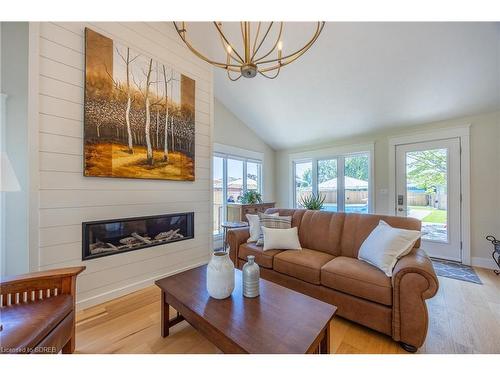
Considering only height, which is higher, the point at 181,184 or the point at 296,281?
the point at 181,184

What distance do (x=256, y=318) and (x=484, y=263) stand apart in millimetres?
3774

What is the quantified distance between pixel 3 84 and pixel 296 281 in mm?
3267

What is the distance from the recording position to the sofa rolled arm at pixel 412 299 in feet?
4.45

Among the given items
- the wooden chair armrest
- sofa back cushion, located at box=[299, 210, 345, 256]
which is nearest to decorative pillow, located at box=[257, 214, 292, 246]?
sofa back cushion, located at box=[299, 210, 345, 256]

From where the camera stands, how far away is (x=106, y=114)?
2.06 m

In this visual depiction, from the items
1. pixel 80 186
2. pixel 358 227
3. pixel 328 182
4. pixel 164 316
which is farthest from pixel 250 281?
pixel 328 182

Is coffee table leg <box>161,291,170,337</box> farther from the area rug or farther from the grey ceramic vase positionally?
the area rug

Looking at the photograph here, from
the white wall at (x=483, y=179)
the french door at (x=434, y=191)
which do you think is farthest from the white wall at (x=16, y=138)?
the white wall at (x=483, y=179)

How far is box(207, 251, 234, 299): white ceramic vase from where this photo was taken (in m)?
1.31

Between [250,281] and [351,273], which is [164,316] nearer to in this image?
[250,281]

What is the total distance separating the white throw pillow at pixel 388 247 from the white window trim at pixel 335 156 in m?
2.32

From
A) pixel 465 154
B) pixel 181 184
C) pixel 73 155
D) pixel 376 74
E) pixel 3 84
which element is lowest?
pixel 181 184

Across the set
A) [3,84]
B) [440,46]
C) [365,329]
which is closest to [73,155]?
[3,84]

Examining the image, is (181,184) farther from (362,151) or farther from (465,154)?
(465,154)
